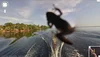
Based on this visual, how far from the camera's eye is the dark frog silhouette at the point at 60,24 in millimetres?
2205

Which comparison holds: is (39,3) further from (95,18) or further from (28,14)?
(95,18)

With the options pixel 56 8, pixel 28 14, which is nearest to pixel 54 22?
pixel 56 8

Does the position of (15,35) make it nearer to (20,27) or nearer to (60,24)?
(20,27)

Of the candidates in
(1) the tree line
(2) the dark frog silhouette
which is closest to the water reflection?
(1) the tree line

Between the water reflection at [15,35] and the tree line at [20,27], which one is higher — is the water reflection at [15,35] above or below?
below

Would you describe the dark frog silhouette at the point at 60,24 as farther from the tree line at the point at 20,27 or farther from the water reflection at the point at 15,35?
the water reflection at the point at 15,35

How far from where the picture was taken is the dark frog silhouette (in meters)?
2.21

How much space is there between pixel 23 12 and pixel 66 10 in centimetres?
44

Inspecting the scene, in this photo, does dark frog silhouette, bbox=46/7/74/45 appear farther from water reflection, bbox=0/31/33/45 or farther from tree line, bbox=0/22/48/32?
water reflection, bbox=0/31/33/45

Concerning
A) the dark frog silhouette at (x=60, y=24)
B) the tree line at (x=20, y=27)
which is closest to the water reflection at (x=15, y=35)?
the tree line at (x=20, y=27)

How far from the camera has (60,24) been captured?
2219 millimetres

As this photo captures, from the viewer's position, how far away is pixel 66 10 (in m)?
2.27

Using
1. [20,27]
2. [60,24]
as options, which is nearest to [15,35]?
[20,27]

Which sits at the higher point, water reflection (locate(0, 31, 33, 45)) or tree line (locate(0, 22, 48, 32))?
tree line (locate(0, 22, 48, 32))
